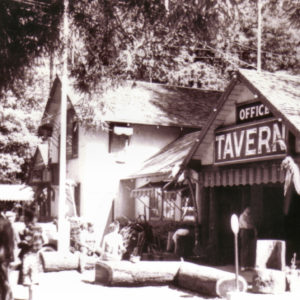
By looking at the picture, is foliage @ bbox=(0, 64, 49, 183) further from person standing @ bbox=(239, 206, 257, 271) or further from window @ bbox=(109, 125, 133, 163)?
person standing @ bbox=(239, 206, 257, 271)

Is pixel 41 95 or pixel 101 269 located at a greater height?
pixel 41 95

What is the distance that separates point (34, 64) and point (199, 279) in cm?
644

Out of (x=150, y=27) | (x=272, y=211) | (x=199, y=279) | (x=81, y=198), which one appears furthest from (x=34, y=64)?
(x=81, y=198)

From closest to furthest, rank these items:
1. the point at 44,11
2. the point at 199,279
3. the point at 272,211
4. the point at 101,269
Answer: the point at 44,11, the point at 199,279, the point at 101,269, the point at 272,211

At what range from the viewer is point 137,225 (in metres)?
20.6

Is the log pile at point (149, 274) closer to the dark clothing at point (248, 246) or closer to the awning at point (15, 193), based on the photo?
the dark clothing at point (248, 246)

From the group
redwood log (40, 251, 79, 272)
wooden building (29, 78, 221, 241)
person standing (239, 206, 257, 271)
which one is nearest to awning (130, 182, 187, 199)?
wooden building (29, 78, 221, 241)

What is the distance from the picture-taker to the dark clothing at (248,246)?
15.8 metres

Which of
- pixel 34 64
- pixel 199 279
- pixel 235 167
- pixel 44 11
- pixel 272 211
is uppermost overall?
pixel 44 11

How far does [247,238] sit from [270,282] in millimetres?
3851

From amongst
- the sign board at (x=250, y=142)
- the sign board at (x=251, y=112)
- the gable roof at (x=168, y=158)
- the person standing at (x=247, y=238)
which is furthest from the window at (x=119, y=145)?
the person standing at (x=247, y=238)

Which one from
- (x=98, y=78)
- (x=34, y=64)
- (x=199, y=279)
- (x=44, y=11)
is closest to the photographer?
(x=44, y=11)

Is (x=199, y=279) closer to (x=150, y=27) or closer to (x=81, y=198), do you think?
(x=150, y=27)

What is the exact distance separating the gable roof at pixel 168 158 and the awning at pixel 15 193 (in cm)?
1107
